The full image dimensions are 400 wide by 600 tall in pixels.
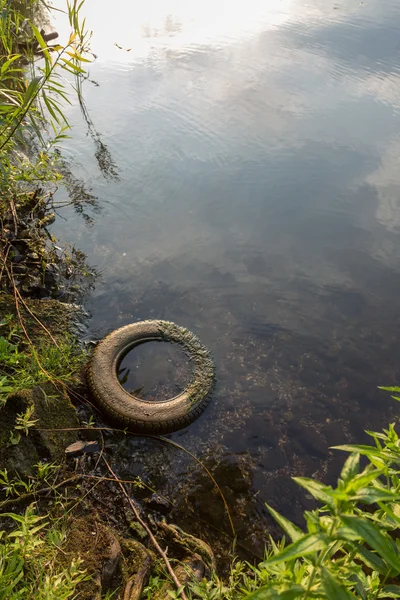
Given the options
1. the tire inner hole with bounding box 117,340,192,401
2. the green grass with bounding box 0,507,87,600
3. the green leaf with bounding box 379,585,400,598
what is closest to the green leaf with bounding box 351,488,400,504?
the green leaf with bounding box 379,585,400,598

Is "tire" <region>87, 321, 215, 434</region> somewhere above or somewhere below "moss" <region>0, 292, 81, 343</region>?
below

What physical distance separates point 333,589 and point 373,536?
0.60ft

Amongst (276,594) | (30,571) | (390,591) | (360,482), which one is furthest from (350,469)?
(30,571)

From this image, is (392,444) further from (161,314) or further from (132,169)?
(132,169)

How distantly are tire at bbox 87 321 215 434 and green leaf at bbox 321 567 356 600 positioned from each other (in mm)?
3274

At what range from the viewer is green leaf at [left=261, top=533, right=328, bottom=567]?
0.95m

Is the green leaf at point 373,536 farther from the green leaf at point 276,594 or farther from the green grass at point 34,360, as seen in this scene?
the green grass at point 34,360

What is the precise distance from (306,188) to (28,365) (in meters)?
6.50

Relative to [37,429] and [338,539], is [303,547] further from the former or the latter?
[37,429]

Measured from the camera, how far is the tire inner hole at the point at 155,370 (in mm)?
4770

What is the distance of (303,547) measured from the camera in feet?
3.18

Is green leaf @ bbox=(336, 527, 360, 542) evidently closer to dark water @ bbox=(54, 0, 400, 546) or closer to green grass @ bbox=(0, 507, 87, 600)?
green grass @ bbox=(0, 507, 87, 600)

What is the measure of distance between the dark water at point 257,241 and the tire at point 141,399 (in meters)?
0.19

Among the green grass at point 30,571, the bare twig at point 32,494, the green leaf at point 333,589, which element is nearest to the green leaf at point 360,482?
the green leaf at point 333,589
